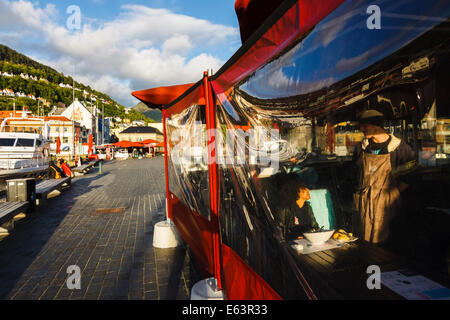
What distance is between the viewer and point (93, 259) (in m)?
4.57

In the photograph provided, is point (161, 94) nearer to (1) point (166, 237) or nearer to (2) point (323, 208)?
(1) point (166, 237)

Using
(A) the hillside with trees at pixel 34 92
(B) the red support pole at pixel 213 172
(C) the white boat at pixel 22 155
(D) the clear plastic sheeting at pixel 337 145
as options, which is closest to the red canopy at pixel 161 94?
(B) the red support pole at pixel 213 172

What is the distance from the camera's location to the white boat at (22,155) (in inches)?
581

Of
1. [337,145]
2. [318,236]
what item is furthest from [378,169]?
[318,236]

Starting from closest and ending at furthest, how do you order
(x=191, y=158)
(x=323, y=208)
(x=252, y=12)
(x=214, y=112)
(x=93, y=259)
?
(x=252, y=12), (x=323, y=208), (x=214, y=112), (x=191, y=158), (x=93, y=259)

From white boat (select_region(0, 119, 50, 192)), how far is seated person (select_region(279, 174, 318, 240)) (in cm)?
1558

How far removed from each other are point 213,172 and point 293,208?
115 centimetres

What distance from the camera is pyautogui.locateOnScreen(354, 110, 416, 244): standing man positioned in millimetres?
1754

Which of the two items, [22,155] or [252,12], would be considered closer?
[252,12]

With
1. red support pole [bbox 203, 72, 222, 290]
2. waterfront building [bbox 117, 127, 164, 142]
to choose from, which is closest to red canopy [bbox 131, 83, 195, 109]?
red support pole [bbox 203, 72, 222, 290]

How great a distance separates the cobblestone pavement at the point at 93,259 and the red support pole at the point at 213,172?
0.98 meters

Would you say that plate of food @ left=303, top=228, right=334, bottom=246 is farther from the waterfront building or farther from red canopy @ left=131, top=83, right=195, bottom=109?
the waterfront building
